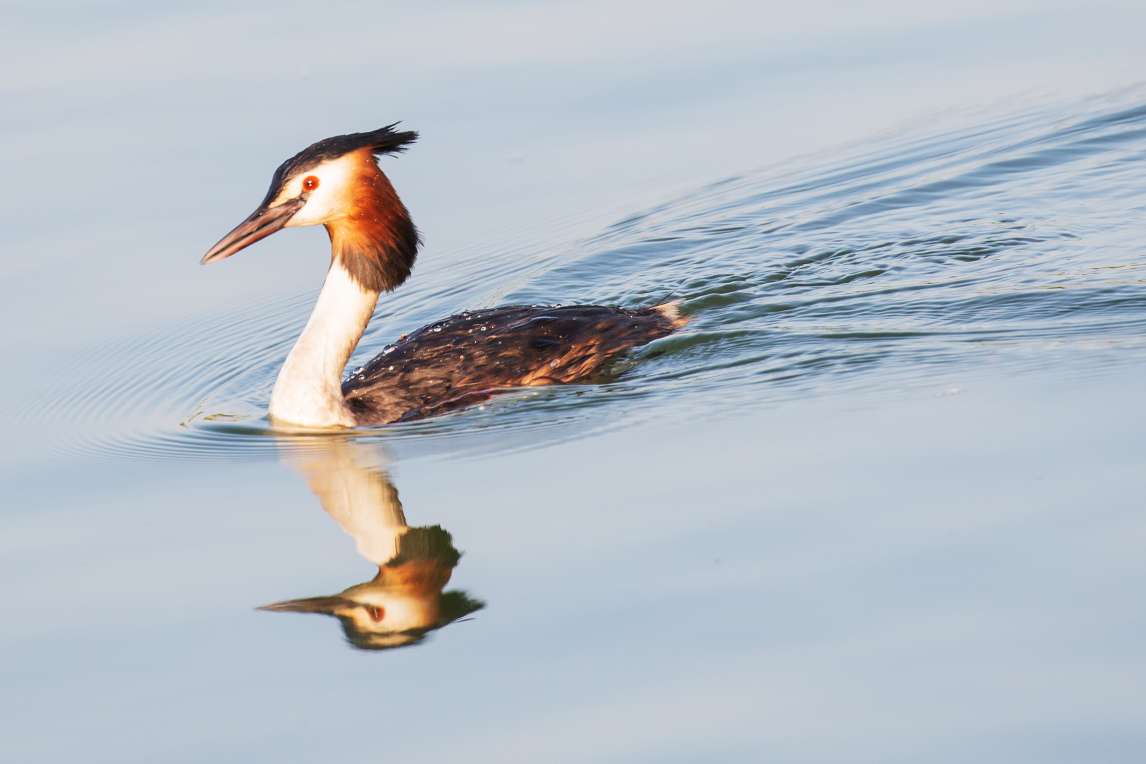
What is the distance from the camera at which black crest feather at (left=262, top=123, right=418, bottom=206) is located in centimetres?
1003

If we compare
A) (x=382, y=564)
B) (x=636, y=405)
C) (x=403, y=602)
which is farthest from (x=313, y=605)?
(x=636, y=405)

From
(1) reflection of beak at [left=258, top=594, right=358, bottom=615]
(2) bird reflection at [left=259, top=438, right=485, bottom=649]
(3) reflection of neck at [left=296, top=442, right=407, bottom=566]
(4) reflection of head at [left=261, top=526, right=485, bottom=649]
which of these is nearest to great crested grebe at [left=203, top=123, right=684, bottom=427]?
(3) reflection of neck at [left=296, top=442, right=407, bottom=566]

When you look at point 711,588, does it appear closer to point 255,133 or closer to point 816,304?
point 816,304

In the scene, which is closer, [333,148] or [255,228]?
[255,228]

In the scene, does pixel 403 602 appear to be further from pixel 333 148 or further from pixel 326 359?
pixel 333 148

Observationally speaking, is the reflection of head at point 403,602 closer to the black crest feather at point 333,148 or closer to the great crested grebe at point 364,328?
the great crested grebe at point 364,328

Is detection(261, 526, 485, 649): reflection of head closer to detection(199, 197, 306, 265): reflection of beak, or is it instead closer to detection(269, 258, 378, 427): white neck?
detection(269, 258, 378, 427): white neck

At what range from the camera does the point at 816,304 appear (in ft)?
37.5

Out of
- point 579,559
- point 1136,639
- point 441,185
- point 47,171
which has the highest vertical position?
point 47,171

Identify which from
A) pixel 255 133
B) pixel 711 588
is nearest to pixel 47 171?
pixel 255 133

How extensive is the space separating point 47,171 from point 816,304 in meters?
Answer: 5.95

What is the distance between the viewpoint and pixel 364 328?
404 inches

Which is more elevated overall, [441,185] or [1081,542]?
[441,185]

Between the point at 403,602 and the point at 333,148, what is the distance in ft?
11.8
